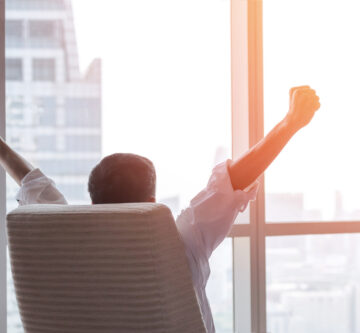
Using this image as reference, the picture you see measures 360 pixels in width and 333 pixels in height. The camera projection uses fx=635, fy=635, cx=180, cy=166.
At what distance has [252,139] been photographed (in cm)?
255

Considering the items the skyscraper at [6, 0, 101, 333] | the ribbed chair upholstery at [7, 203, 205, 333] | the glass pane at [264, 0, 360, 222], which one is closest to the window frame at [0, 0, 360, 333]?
the glass pane at [264, 0, 360, 222]

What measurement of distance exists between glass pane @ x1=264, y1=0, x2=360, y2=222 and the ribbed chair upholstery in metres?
1.39

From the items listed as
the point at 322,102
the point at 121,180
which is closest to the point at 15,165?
the point at 121,180

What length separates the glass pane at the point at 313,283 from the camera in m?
2.71

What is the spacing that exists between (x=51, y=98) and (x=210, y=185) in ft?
3.74

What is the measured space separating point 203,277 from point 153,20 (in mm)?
1324

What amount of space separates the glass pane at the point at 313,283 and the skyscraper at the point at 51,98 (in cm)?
88

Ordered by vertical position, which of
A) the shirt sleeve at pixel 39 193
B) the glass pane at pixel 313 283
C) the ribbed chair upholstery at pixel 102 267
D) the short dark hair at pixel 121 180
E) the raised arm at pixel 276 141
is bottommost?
the glass pane at pixel 313 283

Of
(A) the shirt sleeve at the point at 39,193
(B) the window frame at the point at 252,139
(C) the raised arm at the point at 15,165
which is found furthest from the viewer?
(B) the window frame at the point at 252,139

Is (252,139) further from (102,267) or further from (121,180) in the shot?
(102,267)

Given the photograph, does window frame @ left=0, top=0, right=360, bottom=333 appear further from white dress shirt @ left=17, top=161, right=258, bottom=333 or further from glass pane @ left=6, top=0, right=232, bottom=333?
white dress shirt @ left=17, top=161, right=258, bottom=333

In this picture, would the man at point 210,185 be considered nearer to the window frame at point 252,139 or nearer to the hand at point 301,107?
the hand at point 301,107

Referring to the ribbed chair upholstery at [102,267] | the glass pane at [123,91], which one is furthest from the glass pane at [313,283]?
the ribbed chair upholstery at [102,267]

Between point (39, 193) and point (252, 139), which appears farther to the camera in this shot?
point (252, 139)
